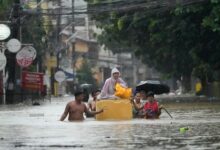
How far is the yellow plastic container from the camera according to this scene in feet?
67.3

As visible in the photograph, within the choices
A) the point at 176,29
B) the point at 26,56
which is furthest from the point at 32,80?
the point at 176,29

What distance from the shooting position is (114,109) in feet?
67.6

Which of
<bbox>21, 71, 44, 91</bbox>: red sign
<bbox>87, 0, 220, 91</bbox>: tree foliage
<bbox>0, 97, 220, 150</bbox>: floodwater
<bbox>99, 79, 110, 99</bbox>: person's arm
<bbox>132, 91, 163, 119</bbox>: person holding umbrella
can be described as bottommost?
<bbox>0, 97, 220, 150</bbox>: floodwater

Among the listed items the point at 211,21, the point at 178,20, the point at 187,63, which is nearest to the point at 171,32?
the point at 178,20

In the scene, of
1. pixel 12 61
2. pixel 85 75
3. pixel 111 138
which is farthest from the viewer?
pixel 85 75

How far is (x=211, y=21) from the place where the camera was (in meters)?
33.5

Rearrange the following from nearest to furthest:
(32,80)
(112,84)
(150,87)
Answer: (112,84) < (150,87) < (32,80)

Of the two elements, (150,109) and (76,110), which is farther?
(150,109)

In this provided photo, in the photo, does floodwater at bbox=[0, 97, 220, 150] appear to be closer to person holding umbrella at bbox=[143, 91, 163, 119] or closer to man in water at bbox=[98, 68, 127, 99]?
man in water at bbox=[98, 68, 127, 99]

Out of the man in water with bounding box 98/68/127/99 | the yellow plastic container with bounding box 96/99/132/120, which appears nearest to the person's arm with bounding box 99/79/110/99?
the man in water with bounding box 98/68/127/99

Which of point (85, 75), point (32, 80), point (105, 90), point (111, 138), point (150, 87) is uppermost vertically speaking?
point (85, 75)

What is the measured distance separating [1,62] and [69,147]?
1976 centimetres

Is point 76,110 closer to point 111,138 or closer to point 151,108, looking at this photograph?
point 151,108

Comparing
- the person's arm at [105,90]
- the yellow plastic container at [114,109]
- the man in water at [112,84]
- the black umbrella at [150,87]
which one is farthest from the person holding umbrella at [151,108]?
the black umbrella at [150,87]
